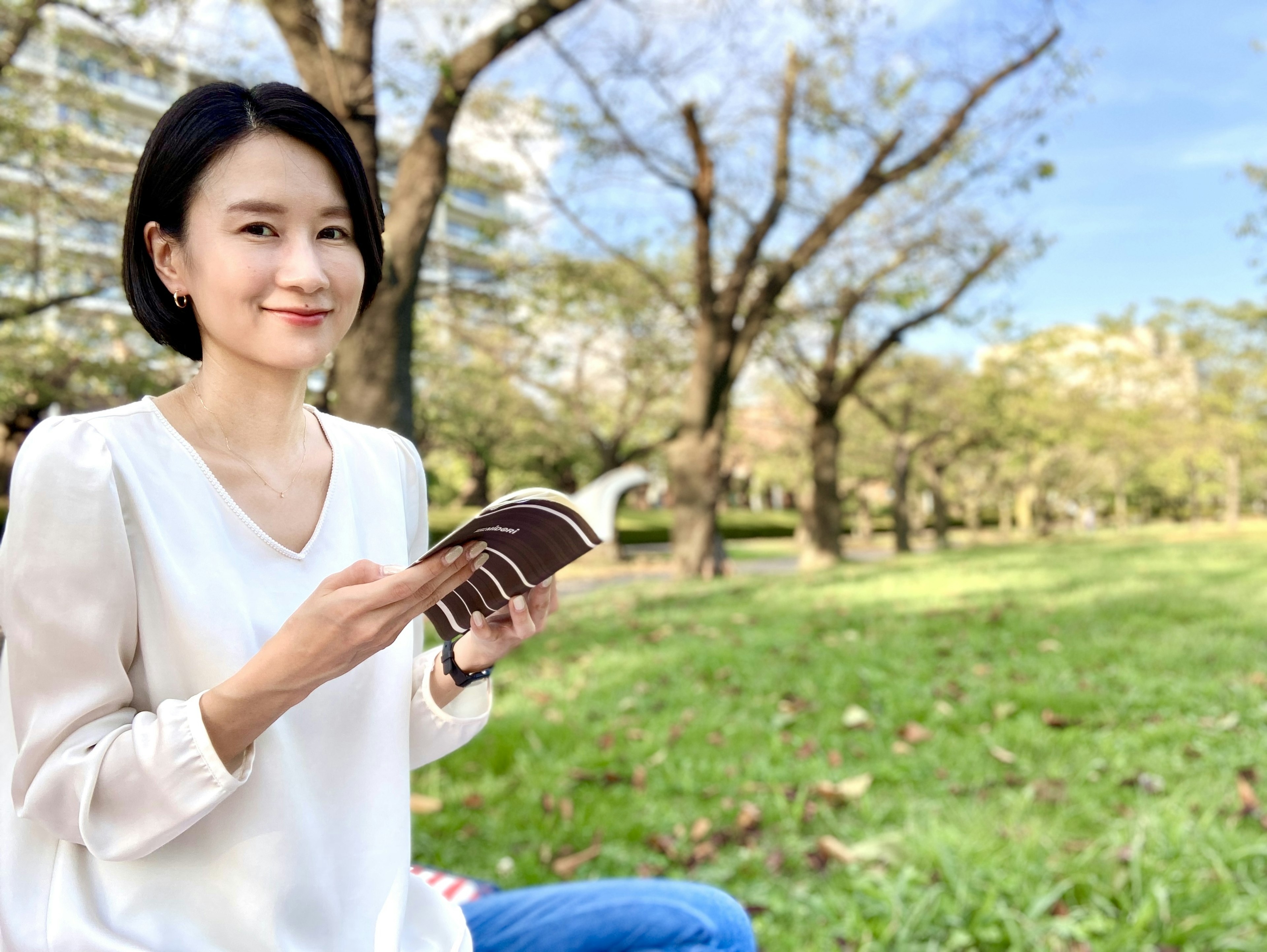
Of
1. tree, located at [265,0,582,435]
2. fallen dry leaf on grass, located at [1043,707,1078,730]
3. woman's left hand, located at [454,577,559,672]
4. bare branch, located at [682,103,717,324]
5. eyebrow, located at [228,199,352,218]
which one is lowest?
fallen dry leaf on grass, located at [1043,707,1078,730]

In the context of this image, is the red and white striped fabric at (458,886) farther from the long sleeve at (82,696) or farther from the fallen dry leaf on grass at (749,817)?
the fallen dry leaf on grass at (749,817)

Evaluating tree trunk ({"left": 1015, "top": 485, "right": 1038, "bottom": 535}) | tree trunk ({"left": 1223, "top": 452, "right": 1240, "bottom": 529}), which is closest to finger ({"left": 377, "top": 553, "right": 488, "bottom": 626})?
tree trunk ({"left": 1223, "top": 452, "right": 1240, "bottom": 529})

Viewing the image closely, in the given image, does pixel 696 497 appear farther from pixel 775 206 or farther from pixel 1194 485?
pixel 1194 485

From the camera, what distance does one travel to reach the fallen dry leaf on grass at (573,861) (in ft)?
11.3

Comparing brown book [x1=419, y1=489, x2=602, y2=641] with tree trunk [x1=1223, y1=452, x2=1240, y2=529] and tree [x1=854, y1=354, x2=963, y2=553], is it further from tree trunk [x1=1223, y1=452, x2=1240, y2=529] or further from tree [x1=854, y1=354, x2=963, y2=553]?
tree trunk [x1=1223, y1=452, x2=1240, y2=529]

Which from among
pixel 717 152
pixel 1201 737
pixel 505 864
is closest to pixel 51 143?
pixel 717 152

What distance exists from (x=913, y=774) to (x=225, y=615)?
137 inches

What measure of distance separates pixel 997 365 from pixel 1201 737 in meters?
21.3

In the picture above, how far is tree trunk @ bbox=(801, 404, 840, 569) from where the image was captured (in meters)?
17.4

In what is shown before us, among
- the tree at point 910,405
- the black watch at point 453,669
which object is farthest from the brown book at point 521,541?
the tree at point 910,405

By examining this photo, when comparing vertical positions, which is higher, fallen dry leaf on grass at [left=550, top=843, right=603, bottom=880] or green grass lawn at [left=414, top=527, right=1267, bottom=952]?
green grass lawn at [left=414, top=527, right=1267, bottom=952]

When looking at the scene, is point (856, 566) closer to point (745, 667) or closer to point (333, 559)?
point (745, 667)

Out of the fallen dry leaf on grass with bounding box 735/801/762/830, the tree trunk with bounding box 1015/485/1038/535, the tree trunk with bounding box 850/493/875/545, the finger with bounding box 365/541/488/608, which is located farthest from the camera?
the tree trunk with bounding box 1015/485/1038/535

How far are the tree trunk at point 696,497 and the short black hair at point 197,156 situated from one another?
11.3 metres
